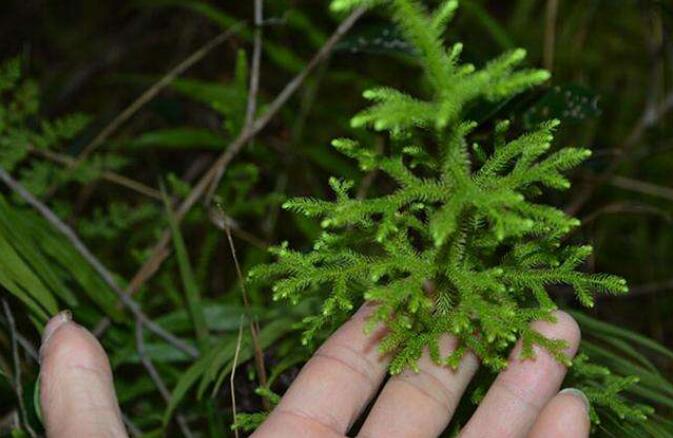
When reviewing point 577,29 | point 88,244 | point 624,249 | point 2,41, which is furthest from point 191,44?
point 624,249

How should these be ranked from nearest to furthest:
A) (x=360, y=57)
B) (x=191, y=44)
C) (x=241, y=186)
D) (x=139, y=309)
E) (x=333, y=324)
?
(x=333, y=324)
(x=139, y=309)
(x=241, y=186)
(x=360, y=57)
(x=191, y=44)

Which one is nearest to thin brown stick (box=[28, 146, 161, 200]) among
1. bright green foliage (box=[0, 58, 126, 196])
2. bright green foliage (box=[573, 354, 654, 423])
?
bright green foliage (box=[0, 58, 126, 196])

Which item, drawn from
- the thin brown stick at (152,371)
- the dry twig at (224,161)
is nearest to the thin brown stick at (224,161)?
the dry twig at (224,161)

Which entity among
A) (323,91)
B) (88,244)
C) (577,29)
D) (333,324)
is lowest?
(88,244)

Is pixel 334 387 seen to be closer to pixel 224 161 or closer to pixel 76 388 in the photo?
pixel 76 388

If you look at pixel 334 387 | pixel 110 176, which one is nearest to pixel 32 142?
pixel 110 176

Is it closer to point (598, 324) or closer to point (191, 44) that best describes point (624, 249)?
point (598, 324)

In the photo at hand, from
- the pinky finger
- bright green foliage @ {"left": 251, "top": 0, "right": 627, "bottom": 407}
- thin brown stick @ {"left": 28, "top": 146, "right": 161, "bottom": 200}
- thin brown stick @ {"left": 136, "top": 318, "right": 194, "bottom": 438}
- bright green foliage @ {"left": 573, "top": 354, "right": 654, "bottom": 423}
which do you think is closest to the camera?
bright green foliage @ {"left": 251, "top": 0, "right": 627, "bottom": 407}

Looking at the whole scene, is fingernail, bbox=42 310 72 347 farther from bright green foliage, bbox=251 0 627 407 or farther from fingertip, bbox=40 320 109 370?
bright green foliage, bbox=251 0 627 407

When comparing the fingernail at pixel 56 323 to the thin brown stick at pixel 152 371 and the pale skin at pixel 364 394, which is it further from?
the thin brown stick at pixel 152 371
